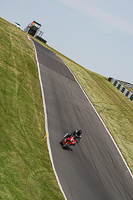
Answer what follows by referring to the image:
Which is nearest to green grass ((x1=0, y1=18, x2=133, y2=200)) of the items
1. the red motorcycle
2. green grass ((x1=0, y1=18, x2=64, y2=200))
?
green grass ((x1=0, y1=18, x2=64, y2=200))

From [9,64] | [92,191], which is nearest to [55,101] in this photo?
[9,64]

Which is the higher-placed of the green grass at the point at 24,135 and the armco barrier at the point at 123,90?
the armco barrier at the point at 123,90

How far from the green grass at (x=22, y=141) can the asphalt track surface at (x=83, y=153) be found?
0.83 meters

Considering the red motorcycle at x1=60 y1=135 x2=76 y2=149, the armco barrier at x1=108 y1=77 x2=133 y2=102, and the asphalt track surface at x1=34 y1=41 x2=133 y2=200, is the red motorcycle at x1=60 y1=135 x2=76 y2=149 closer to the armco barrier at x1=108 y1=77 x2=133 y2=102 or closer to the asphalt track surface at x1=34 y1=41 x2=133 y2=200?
the asphalt track surface at x1=34 y1=41 x2=133 y2=200

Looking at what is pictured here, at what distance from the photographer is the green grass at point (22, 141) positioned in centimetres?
Result: 977

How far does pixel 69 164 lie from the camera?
46.3 ft

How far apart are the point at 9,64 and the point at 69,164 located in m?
9.73

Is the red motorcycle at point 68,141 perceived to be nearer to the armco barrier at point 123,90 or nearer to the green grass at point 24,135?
the green grass at point 24,135

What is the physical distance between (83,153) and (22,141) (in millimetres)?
4904

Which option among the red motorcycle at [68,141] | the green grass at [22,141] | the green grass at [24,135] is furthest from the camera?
the red motorcycle at [68,141]

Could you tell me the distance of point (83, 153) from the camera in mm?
16219

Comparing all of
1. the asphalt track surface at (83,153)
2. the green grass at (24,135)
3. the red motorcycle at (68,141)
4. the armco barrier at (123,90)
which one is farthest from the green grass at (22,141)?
the armco barrier at (123,90)

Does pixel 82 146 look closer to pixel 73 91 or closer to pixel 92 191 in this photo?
pixel 92 191

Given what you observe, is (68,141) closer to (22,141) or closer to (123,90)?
(22,141)
